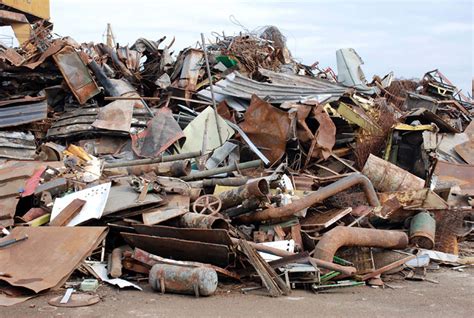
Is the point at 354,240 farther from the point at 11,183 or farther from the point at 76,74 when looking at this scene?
the point at 76,74

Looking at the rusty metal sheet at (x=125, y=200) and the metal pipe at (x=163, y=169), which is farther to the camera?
the metal pipe at (x=163, y=169)

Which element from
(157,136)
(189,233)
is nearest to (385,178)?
(157,136)

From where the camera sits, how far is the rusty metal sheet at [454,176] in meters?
Result: 8.52

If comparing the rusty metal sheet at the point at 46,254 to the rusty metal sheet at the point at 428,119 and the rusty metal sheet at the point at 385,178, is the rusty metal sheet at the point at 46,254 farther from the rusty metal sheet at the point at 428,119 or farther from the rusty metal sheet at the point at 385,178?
the rusty metal sheet at the point at 428,119

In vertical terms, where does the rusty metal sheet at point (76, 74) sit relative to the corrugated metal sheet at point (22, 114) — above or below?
above

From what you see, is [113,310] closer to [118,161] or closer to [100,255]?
[100,255]

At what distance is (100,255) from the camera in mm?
6094

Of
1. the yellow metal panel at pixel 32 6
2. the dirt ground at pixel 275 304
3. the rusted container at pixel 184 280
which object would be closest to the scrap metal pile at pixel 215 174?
the rusted container at pixel 184 280

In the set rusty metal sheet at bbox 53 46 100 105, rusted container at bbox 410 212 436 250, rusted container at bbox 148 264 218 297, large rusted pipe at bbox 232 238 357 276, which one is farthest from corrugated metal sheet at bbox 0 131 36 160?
rusted container at bbox 410 212 436 250

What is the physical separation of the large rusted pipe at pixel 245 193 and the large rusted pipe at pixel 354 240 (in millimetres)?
832

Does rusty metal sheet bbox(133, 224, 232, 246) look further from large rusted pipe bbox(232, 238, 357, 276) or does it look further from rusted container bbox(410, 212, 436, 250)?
rusted container bbox(410, 212, 436, 250)

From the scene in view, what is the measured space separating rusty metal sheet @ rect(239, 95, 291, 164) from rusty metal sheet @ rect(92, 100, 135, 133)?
187 cm

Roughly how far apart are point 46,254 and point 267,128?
4137mm

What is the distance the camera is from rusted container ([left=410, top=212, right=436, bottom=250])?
696 cm
